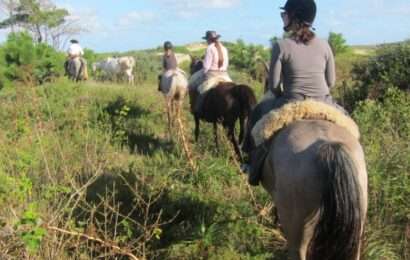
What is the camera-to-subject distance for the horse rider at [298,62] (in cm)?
505

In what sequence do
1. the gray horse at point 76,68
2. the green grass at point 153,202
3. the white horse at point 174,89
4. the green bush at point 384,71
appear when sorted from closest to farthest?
the green grass at point 153,202
the white horse at point 174,89
the green bush at point 384,71
the gray horse at point 76,68

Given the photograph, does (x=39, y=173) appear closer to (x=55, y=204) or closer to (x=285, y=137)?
(x=55, y=204)

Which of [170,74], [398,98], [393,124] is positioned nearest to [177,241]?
[393,124]

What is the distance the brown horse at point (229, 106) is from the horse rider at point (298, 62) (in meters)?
5.07

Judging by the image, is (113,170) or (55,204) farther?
(113,170)

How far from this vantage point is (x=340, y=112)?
4.91 metres

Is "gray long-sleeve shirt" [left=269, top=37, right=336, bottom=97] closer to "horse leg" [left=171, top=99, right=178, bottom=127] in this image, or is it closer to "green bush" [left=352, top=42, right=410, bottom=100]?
"horse leg" [left=171, top=99, right=178, bottom=127]

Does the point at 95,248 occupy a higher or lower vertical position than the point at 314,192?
lower

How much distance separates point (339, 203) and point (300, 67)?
5.31 ft

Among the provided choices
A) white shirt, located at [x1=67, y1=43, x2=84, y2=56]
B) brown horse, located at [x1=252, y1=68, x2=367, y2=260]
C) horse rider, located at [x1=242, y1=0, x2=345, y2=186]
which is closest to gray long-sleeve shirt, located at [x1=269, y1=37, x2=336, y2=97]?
horse rider, located at [x1=242, y1=0, x2=345, y2=186]

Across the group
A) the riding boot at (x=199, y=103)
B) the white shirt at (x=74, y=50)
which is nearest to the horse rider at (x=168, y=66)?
the riding boot at (x=199, y=103)

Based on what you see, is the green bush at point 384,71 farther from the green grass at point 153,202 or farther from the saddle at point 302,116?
the saddle at point 302,116

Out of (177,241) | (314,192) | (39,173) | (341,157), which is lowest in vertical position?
(177,241)

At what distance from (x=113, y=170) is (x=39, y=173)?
1475mm
